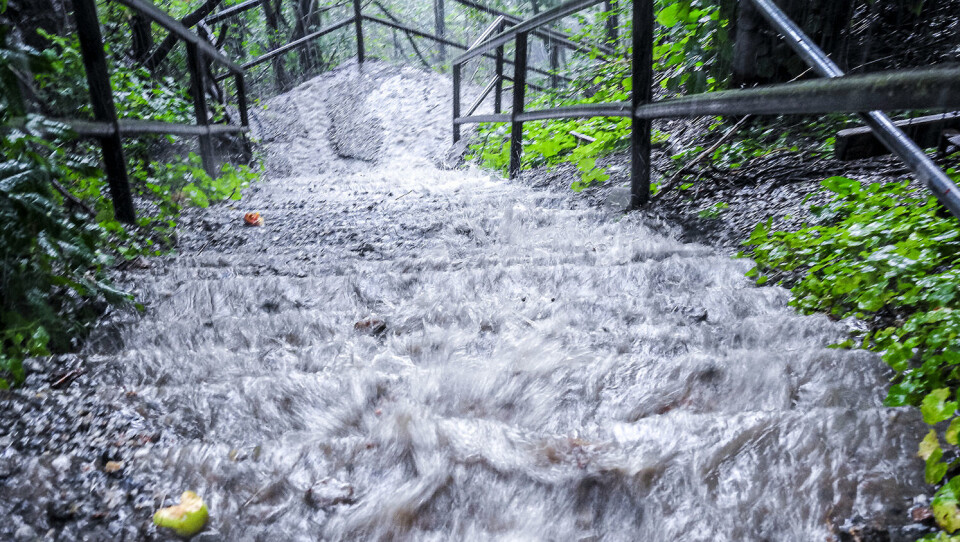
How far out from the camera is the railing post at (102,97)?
2.82 metres

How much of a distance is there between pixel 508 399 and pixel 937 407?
0.89 m

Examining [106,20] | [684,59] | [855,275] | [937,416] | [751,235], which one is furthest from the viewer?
[106,20]

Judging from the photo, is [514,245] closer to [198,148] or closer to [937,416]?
[937,416]

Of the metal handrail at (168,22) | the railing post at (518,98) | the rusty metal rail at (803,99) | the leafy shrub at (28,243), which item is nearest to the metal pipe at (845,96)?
the rusty metal rail at (803,99)

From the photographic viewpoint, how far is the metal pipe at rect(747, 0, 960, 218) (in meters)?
1.46

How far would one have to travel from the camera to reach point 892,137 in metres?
1.69

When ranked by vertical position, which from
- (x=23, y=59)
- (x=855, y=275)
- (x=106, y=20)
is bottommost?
(x=855, y=275)

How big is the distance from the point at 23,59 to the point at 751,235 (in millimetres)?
2606

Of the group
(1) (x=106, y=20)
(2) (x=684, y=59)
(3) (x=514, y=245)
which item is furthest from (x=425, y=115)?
(3) (x=514, y=245)

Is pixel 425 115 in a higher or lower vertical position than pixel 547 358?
higher

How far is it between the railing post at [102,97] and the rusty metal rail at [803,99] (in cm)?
242

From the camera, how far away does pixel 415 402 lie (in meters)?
1.52

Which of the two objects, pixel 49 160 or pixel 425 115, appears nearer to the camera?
pixel 49 160

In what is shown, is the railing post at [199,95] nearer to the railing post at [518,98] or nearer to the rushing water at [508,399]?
the rushing water at [508,399]
